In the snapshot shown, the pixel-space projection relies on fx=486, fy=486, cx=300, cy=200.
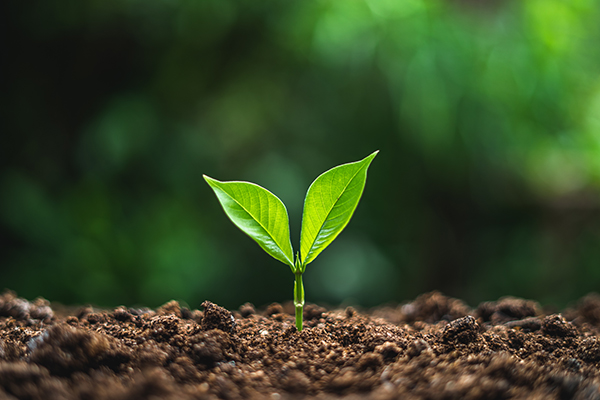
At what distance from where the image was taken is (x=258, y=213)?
0.66m

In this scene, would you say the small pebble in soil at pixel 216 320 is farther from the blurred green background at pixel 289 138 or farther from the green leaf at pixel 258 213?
the blurred green background at pixel 289 138

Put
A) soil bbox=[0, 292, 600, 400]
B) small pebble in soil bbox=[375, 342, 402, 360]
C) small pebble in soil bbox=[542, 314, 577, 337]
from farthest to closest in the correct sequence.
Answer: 1. small pebble in soil bbox=[542, 314, 577, 337]
2. small pebble in soil bbox=[375, 342, 402, 360]
3. soil bbox=[0, 292, 600, 400]

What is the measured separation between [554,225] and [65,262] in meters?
2.65

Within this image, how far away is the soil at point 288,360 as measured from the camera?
473 mm

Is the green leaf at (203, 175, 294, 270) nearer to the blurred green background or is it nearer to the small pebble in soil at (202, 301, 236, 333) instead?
the small pebble in soil at (202, 301, 236, 333)

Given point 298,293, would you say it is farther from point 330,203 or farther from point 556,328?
point 556,328

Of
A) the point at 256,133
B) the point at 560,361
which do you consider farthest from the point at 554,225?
the point at 560,361

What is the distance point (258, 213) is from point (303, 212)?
61 mm

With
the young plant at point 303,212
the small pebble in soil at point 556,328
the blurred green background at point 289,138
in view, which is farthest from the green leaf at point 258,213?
the blurred green background at point 289,138

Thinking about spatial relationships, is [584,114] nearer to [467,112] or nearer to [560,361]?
[467,112]

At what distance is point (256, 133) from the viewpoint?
2654 mm

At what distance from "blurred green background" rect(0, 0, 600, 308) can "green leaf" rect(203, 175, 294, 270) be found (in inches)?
73.1

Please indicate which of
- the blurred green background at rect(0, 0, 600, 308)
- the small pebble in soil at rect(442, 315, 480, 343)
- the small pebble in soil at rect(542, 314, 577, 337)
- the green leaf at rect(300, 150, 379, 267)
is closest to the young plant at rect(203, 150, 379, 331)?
the green leaf at rect(300, 150, 379, 267)

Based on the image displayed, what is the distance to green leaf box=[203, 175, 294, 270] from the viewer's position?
2.11 ft
